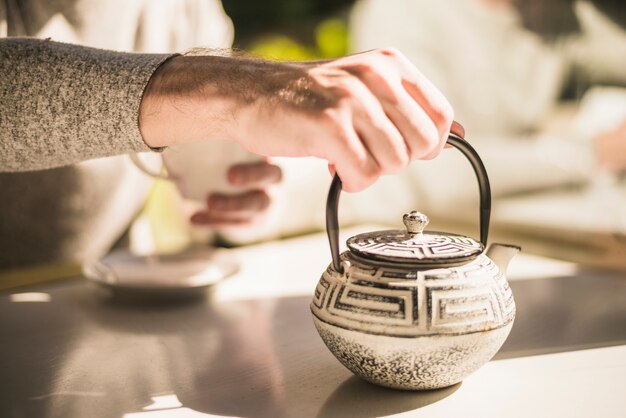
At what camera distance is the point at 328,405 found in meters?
0.73

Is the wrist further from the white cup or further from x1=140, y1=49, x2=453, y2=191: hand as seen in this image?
the white cup

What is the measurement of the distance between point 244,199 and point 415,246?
62 cm

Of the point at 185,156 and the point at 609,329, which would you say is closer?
the point at 609,329

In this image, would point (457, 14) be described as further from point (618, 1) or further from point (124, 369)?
point (124, 369)

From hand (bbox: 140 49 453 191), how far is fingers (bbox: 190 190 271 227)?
0.50 metres

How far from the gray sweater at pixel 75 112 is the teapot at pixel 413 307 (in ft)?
1.23

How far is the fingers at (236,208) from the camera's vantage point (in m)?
1.26

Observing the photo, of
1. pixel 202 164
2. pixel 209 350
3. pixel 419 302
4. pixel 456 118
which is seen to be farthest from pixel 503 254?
pixel 456 118

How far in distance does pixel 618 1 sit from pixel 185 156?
203 cm

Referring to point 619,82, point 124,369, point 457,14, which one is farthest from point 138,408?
point 457,14

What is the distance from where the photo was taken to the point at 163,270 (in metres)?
1.19

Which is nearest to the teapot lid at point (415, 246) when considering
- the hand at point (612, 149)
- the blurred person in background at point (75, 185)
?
the blurred person in background at point (75, 185)

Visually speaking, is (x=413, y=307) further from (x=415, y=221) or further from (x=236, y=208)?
(x=236, y=208)

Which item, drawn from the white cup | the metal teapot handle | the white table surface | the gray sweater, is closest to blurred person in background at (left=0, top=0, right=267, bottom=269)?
the gray sweater
